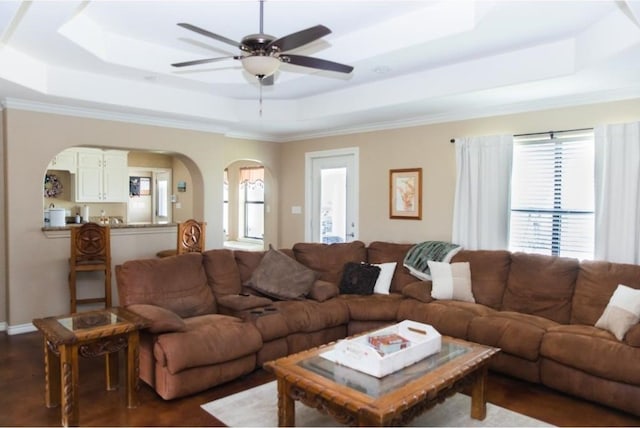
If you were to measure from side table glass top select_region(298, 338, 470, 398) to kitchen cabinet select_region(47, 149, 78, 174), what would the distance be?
6.98 metres

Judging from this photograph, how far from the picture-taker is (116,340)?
9.45 ft

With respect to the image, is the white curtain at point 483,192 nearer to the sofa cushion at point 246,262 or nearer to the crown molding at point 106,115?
the sofa cushion at point 246,262

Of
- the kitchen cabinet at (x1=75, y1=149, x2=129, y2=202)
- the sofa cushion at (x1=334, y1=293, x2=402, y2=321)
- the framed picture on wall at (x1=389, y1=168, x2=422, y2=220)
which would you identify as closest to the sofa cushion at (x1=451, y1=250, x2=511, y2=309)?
the sofa cushion at (x1=334, y1=293, x2=402, y2=321)

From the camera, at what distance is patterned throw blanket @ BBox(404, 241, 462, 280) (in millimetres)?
4535

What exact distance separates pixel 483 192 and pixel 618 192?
3.96ft

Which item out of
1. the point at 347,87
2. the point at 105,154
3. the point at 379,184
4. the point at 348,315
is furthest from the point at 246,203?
the point at 348,315

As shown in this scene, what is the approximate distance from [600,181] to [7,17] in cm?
462

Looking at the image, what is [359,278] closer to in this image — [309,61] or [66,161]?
[309,61]

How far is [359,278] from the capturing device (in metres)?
4.70

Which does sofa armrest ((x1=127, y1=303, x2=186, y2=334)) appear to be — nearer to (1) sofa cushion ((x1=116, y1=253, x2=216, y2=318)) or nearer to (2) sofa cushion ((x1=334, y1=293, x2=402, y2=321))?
(1) sofa cushion ((x1=116, y1=253, x2=216, y2=318))

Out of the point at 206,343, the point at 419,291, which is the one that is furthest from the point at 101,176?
the point at 419,291

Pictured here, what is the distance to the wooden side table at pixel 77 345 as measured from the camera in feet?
8.68

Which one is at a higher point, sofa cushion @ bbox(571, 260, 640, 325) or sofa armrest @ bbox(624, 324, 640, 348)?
sofa cushion @ bbox(571, 260, 640, 325)

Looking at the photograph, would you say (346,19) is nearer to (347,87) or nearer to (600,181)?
(347,87)
